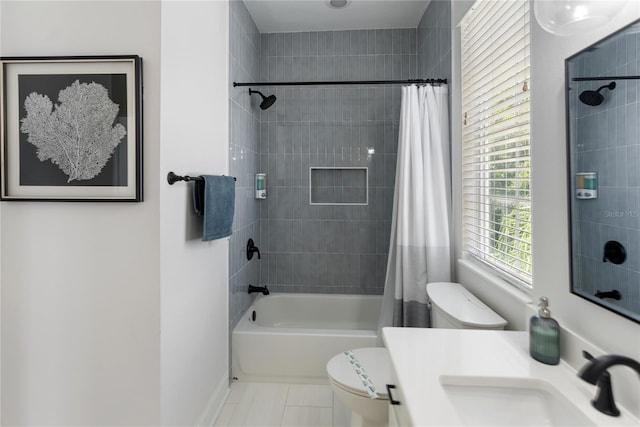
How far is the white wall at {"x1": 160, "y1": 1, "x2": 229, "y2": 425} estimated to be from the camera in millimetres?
1401

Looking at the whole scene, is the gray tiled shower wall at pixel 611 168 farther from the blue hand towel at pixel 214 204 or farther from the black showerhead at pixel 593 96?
the blue hand towel at pixel 214 204

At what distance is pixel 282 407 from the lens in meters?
2.01

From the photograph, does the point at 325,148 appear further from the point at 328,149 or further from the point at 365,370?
the point at 365,370

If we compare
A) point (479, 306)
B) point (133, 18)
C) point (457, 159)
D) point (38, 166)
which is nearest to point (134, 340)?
point (38, 166)

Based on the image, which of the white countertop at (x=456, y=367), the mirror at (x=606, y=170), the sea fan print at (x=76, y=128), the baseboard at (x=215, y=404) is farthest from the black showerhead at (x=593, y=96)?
the baseboard at (x=215, y=404)

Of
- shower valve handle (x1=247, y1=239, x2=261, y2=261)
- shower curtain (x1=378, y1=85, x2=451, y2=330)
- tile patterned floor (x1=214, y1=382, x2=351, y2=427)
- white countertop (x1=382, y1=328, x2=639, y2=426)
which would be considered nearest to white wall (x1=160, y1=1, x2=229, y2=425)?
tile patterned floor (x1=214, y1=382, x2=351, y2=427)

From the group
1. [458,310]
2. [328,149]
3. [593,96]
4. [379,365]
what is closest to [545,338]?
[458,310]

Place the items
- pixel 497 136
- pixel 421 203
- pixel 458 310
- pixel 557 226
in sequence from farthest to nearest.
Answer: pixel 421 203
pixel 497 136
pixel 458 310
pixel 557 226

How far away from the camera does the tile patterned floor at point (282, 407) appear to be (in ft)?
6.20

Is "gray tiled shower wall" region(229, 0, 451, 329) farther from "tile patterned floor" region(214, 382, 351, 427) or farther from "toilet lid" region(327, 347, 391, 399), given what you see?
"toilet lid" region(327, 347, 391, 399)

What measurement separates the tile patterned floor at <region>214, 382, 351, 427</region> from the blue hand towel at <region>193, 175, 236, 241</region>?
107cm

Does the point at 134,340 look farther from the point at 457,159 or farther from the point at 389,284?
the point at 457,159

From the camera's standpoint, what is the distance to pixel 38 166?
1.31 m

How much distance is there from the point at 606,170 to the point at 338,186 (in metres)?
2.15
